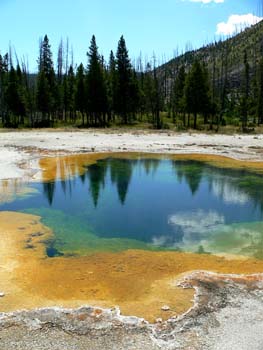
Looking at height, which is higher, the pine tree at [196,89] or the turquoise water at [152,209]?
the pine tree at [196,89]

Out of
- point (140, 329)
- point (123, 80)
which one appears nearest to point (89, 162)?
point (140, 329)

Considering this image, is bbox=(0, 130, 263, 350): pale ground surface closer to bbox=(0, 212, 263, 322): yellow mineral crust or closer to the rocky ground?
the rocky ground

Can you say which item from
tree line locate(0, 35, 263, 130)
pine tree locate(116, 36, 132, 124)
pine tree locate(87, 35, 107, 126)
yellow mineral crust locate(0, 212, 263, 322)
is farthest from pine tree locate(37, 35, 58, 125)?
yellow mineral crust locate(0, 212, 263, 322)

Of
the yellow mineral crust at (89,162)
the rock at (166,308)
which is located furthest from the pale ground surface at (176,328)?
the yellow mineral crust at (89,162)

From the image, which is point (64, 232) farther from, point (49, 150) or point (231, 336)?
point (49, 150)

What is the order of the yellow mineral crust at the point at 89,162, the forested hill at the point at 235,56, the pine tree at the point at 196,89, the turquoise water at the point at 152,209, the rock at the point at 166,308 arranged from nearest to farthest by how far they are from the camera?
the rock at the point at 166,308 → the turquoise water at the point at 152,209 → the yellow mineral crust at the point at 89,162 → the pine tree at the point at 196,89 → the forested hill at the point at 235,56

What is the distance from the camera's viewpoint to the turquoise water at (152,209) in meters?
13.6

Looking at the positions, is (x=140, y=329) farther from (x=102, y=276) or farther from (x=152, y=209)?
(x=152, y=209)

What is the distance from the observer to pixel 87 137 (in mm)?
41562

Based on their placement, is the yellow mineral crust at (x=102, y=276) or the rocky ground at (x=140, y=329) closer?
the rocky ground at (x=140, y=329)

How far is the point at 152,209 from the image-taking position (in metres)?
17.7

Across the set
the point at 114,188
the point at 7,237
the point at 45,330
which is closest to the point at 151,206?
the point at 114,188

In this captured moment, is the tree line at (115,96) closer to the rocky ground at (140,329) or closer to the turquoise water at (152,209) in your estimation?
the turquoise water at (152,209)

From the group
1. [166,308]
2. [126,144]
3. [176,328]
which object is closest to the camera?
[176,328]
